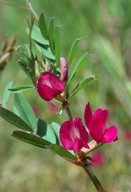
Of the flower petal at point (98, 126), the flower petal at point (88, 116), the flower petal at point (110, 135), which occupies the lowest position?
the flower petal at point (110, 135)

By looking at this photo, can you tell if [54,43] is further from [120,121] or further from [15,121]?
[120,121]

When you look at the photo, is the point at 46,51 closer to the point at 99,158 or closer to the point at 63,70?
the point at 63,70

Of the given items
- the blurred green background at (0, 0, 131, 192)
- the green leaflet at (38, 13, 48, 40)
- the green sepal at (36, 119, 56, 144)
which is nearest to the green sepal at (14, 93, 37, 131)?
the green sepal at (36, 119, 56, 144)

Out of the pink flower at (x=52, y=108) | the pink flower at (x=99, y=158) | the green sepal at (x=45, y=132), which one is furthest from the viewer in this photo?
the pink flower at (x=52, y=108)

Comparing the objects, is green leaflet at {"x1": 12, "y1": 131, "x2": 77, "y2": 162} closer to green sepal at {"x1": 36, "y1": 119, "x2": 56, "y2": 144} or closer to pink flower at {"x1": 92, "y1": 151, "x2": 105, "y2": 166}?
green sepal at {"x1": 36, "y1": 119, "x2": 56, "y2": 144}

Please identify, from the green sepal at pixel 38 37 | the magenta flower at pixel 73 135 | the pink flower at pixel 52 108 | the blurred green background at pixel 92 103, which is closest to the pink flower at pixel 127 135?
the blurred green background at pixel 92 103

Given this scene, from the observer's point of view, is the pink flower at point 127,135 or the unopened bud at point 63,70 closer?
the unopened bud at point 63,70

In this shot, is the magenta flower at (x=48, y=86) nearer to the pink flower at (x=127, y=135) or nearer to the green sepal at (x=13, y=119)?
the green sepal at (x=13, y=119)
